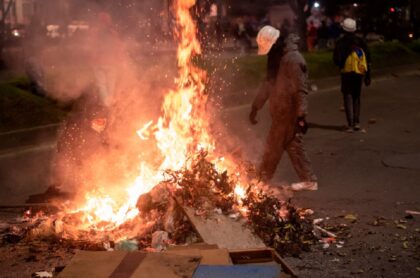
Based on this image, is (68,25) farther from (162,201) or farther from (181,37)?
(162,201)

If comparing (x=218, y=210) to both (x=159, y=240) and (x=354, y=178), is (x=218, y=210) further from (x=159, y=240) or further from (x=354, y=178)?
(x=354, y=178)

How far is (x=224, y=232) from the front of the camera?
18.7ft

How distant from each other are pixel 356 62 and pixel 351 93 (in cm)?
64

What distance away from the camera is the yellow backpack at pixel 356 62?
428 inches

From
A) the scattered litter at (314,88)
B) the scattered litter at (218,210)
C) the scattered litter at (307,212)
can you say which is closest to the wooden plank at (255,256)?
the scattered litter at (218,210)

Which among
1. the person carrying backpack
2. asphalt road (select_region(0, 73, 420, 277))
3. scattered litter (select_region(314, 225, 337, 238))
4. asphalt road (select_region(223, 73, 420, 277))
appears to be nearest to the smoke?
asphalt road (select_region(0, 73, 420, 277))

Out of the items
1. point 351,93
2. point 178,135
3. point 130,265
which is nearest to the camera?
point 130,265

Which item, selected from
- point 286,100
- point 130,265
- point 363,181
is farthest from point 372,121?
point 130,265

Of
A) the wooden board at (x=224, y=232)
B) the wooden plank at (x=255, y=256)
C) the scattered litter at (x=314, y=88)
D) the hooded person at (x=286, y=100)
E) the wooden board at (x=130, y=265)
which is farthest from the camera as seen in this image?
the scattered litter at (x=314, y=88)

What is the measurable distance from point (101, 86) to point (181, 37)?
164 cm

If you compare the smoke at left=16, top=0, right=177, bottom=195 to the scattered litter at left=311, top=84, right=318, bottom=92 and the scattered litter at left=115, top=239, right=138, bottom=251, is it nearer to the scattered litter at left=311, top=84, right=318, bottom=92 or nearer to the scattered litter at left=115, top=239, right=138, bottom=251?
the scattered litter at left=115, top=239, right=138, bottom=251

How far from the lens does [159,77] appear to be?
12.1 m

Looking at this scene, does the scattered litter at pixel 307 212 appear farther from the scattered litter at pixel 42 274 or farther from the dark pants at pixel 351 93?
the dark pants at pixel 351 93

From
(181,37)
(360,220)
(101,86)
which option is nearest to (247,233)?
(360,220)
